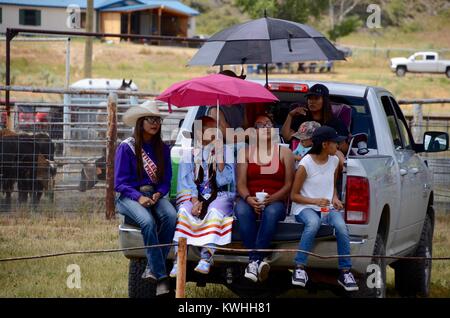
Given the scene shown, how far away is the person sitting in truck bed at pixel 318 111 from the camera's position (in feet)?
26.9

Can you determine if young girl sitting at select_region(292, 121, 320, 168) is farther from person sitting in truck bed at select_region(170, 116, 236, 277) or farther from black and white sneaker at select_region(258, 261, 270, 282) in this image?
black and white sneaker at select_region(258, 261, 270, 282)

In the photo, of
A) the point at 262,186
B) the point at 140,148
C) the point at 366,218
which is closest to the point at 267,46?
the point at 140,148

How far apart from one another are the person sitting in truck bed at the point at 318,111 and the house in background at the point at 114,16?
4449 centimetres

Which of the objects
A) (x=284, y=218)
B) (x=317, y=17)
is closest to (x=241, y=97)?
(x=284, y=218)

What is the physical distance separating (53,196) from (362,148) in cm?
695

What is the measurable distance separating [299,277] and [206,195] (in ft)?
3.35

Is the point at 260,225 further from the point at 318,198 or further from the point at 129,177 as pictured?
the point at 129,177

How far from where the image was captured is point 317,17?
206 feet

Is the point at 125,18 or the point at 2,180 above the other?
the point at 125,18

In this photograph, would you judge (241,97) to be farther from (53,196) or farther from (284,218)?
(53,196)

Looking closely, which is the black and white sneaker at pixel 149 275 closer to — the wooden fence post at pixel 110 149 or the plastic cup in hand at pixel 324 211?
the plastic cup in hand at pixel 324 211

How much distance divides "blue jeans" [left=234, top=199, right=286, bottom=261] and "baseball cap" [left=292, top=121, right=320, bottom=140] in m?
0.71

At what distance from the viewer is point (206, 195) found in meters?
7.67
